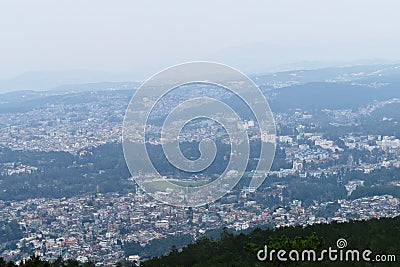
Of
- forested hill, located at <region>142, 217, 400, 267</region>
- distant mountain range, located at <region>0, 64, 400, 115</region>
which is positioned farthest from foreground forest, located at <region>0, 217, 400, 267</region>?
distant mountain range, located at <region>0, 64, 400, 115</region>

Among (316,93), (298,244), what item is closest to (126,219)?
(298,244)

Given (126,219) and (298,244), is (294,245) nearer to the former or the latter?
(298,244)

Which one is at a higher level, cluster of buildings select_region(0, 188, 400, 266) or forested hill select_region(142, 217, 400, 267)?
forested hill select_region(142, 217, 400, 267)

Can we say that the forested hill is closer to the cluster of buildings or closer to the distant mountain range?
the cluster of buildings

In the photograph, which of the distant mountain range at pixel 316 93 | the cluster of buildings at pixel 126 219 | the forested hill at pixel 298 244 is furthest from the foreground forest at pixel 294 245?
the distant mountain range at pixel 316 93

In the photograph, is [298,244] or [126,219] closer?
[298,244]

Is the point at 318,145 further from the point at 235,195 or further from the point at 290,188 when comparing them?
the point at 235,195

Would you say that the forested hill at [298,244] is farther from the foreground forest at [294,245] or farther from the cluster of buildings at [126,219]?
the cluster of buildings at [126,219]

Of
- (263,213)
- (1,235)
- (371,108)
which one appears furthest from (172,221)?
(371,108)
